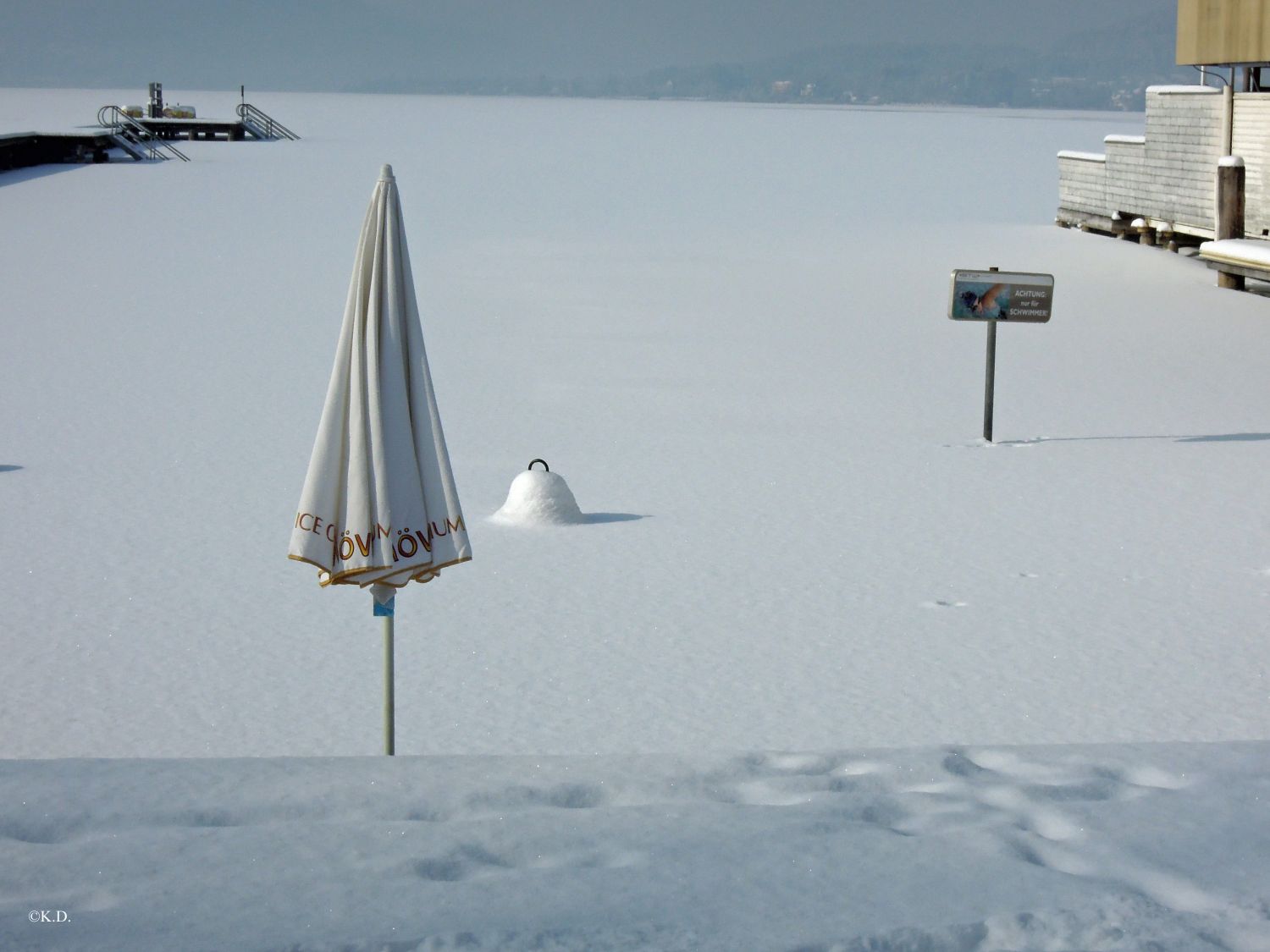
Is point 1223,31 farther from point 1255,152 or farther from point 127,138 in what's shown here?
point 127,138

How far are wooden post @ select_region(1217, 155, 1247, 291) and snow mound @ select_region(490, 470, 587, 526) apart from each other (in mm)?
12556

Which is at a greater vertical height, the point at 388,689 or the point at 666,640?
the point at 388,689

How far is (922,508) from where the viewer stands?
820 cm

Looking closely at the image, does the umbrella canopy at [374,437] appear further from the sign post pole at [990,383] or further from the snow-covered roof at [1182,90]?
the snow-covered roof at [1182,90]

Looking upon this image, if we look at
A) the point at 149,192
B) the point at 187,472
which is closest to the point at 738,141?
the point at 149,192

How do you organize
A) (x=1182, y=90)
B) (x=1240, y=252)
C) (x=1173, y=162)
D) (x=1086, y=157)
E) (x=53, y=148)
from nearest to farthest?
(x=1240, y=252) < (x=1182, y=90) < (x=1173, y=162) < (x=1086, y=157) < (x=53, y=148)

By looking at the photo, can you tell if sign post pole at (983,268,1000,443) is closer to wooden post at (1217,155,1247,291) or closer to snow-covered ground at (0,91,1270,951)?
snow-covered ground at (0,91,1270,951)

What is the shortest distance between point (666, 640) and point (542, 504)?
1.86 meters

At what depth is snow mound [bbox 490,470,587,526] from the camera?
25.8 ft

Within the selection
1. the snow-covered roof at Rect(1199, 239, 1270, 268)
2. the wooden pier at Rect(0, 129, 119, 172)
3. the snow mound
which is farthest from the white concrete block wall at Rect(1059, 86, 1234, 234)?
the wooden pier at Rect(0, 129, 119, 172)

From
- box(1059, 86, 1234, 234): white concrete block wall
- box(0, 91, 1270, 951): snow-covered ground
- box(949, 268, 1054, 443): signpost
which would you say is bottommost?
box(0, 91, 1270, 951): snow-covered ground

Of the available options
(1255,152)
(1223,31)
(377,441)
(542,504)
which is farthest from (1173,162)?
(377,441)

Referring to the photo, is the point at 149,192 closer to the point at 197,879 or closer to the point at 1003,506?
the point at 1003,506

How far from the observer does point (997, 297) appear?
9539mm
